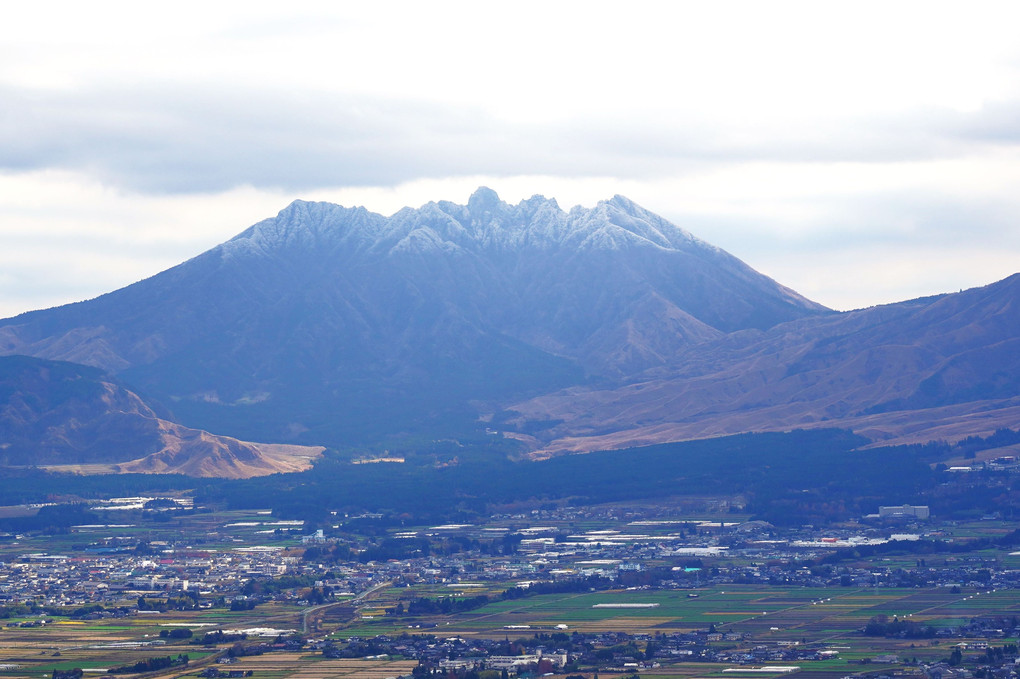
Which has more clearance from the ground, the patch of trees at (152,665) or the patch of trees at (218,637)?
the patch of trees at (218,637)

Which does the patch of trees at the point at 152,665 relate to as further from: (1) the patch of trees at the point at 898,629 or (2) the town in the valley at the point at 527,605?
(1) the patch of trees at the point at 898,629

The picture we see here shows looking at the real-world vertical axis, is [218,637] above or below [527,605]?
above

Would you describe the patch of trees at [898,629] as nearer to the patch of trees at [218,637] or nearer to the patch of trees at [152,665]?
the patch of trees at [218,637]

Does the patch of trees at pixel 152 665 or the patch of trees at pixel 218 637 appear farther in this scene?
the patch of trees at pixel 218 637

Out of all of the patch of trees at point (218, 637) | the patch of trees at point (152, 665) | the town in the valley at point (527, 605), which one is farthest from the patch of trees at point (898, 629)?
the patch of trees at point (152, 665)

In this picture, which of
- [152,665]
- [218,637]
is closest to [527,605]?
[218,637]

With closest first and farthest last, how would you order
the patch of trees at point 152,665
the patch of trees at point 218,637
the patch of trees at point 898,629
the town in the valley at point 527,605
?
the patch of trees at point 152,665, the town in the valley at point 527,605, the patch of trees at point 898,629, the patch of trees at point 218,637

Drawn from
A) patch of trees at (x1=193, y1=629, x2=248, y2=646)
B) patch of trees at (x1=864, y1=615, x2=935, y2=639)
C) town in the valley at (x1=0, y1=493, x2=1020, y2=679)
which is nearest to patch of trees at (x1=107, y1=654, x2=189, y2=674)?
town in the valley at (x1=0, y1=493, x2=1020, y2=679)

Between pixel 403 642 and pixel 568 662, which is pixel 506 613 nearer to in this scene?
pixel 403 642

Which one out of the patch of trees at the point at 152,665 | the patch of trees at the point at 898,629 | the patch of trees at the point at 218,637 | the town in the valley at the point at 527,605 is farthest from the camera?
the patch of trees at the point at 218,637

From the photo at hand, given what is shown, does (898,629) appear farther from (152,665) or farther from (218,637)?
(152,665)

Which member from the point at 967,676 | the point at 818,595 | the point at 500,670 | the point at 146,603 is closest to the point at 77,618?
the point at 146,603

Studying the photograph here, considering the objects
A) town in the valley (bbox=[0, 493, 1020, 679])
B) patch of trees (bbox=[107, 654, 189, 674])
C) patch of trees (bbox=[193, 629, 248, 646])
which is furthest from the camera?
patch of trees (bbox=[193, 629, 248, 646])

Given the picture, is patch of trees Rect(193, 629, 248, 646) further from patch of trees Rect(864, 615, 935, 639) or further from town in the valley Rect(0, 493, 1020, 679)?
patch of trees Rect(864, 615, 935, 639)
